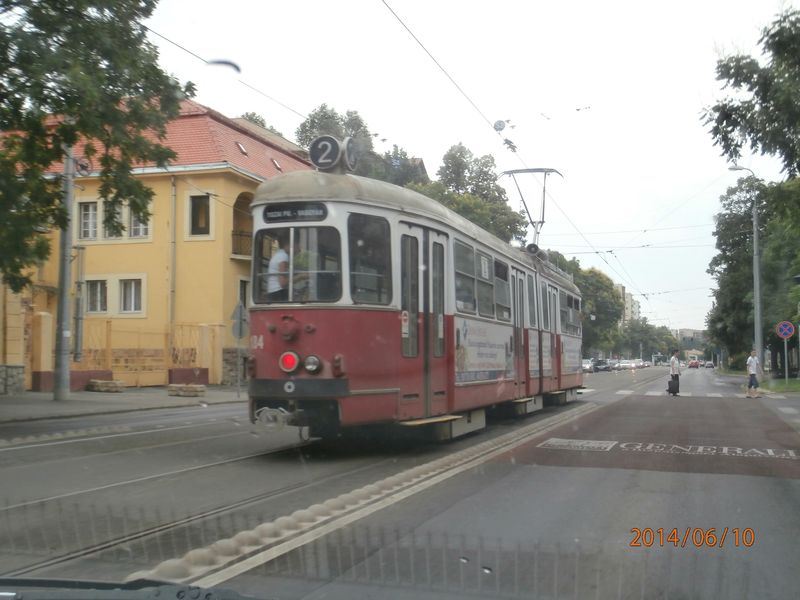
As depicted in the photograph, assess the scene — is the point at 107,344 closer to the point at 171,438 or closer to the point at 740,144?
the point at 171,438

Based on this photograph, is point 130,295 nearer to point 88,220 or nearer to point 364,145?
point 88,220

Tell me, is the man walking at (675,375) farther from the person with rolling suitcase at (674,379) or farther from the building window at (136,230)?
the building window at (136,230)

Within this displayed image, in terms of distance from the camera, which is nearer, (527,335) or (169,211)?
(527,335)

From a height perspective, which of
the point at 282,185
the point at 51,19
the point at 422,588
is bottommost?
the point at 422,588

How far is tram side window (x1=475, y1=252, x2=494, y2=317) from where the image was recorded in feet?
41.3

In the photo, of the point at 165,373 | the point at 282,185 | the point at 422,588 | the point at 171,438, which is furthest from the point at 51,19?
the point at 165,373

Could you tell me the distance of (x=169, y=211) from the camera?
31797 mm

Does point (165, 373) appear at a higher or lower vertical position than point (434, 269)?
lower

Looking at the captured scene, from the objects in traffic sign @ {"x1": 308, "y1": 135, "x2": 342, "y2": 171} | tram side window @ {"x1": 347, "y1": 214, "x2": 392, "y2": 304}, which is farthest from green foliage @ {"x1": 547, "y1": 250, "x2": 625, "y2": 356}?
tram side window @ {"x1": 347, "y1": 214, "x2": 392, "y2": 304}

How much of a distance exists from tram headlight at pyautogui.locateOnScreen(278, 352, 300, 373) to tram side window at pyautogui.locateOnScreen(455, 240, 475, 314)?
3.00m

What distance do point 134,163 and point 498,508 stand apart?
10680 mm

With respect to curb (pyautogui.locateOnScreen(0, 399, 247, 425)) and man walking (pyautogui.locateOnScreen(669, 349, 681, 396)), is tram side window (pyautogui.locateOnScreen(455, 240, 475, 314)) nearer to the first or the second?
curb (pyautogui.locateOnScreen(0, 399, 247, 425))

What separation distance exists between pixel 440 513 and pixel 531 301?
10241 millimetres
